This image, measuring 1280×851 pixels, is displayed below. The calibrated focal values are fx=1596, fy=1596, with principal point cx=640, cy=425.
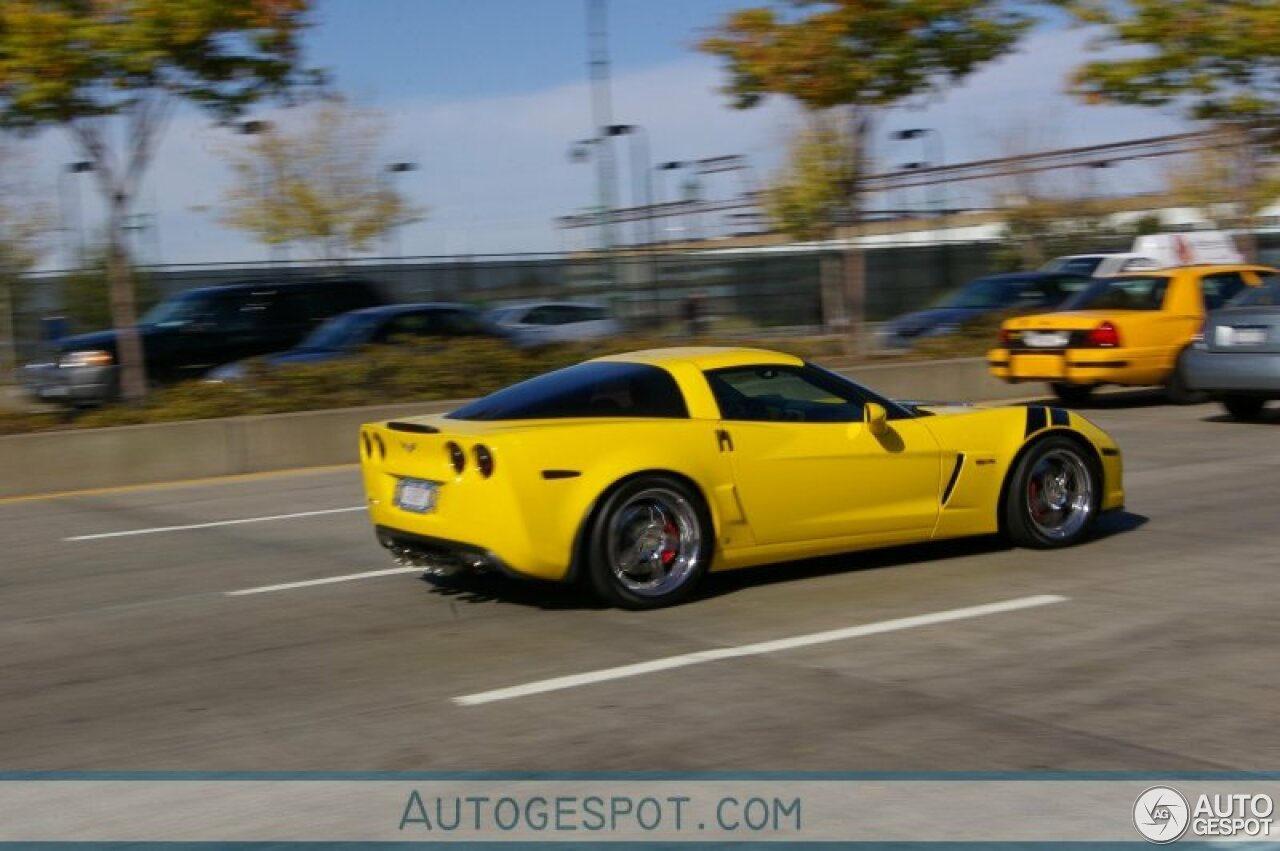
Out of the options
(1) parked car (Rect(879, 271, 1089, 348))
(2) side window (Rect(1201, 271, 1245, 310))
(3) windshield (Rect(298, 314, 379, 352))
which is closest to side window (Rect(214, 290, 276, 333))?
(3) windshield (Rect(298, 314, 379, 352))

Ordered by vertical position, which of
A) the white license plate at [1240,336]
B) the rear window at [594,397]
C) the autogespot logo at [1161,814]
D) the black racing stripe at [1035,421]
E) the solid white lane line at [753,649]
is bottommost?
the autogespot logo at [1161,814]

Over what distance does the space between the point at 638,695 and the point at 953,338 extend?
636 inches

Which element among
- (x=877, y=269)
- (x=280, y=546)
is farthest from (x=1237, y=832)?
(x=877, y=269)

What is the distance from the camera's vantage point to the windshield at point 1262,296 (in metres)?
15.4

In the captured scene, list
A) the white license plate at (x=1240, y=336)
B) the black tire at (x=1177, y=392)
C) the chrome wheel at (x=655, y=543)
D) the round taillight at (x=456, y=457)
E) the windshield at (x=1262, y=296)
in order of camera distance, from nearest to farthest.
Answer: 1. the round taillight at (x=456, y=457)
2. the chrome wheel at (x=655, y=543)
3. the white license plate at (x=1240, y=336)
4. the windshield at (x=1262, y=296)
5. the black tire at (x=1177, y=392)

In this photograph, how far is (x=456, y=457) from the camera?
300 inches

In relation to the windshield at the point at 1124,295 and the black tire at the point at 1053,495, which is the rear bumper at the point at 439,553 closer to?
the black tire at the point at 1053,495

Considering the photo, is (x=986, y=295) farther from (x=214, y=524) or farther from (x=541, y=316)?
(x=214, y=524)

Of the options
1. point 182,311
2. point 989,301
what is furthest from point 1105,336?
point 182,311

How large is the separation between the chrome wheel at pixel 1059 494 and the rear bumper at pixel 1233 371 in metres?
6.76

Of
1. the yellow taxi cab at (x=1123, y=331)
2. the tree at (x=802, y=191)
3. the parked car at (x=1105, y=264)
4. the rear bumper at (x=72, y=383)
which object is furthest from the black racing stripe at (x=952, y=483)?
the tree at (x=802, y=191)

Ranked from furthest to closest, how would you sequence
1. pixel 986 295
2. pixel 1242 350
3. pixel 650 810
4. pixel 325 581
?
pixel 986 295, pixel 1242 350, pixel 325 581, pixel 650 810

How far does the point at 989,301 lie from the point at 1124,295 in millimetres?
5738

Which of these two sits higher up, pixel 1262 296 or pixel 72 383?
pixel 1262 296
